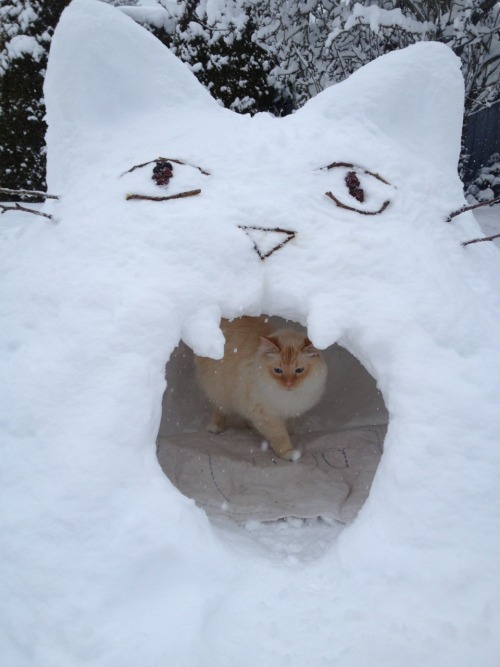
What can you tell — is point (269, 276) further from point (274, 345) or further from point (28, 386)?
point (28, 386)

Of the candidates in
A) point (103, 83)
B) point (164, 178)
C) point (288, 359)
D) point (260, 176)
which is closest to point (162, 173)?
point (164, 178)

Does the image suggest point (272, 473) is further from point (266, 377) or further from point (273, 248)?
point (273, 248)

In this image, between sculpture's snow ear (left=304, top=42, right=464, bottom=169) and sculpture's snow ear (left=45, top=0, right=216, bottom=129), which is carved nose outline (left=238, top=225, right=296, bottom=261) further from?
sculpture's snow ear (left=45, top=0, right=216, bottom=129)

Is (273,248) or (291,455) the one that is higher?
(273,248)

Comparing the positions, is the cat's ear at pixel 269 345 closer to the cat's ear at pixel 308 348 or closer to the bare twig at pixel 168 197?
the cat's ear at pixel 308 348

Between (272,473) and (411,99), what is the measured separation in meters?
2.30

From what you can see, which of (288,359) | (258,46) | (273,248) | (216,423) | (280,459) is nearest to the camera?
(273,248)

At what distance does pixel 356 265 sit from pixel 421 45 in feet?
4.71

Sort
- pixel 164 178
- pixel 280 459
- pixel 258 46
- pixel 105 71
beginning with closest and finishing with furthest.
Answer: pixel 164 178 → pixel 105 71 → pixel 280 459 → pixel 258 46

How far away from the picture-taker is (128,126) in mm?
2781

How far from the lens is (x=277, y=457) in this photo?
341 cm

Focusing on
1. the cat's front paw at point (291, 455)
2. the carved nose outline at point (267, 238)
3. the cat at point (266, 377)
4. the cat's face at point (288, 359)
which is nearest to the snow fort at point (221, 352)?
the carved nose outline at point (267, 238)

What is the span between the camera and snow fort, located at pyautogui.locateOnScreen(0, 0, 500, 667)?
169 cm

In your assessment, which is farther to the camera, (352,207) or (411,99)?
(411,99)
